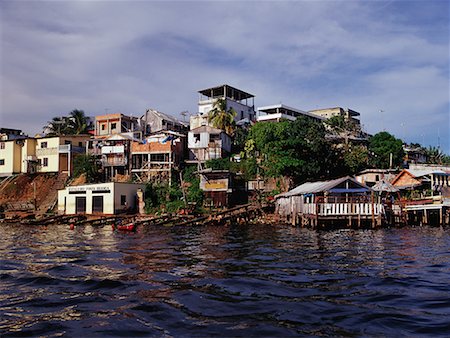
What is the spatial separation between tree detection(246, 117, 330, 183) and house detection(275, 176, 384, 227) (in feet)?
31.8

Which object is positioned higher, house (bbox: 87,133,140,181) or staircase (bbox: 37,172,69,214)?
house (bbox: 87,133,140,181)

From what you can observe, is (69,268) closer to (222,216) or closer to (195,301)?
(195,301)

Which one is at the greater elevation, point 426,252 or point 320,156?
point 320,156

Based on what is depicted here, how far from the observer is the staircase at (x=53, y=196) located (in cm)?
6278

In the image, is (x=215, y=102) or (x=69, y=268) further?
(x=215, y=102)

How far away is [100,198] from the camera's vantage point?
56.8 meters

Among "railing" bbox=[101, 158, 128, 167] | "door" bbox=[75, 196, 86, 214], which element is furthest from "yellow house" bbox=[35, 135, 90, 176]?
"door" bbox=[75, 196, 86, 214]

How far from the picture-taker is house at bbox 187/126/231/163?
216 ft

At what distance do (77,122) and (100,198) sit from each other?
32.9m

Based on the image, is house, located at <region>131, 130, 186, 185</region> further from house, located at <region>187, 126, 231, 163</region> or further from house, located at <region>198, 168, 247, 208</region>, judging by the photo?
house, located at <region>198, 168, 247, 208</region>

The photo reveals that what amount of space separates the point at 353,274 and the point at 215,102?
2312 inches

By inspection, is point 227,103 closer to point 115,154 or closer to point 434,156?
point 115,154

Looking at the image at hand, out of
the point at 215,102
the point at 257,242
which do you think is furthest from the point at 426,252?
the point at 215,102

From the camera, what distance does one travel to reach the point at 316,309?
12.1m
